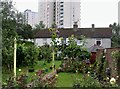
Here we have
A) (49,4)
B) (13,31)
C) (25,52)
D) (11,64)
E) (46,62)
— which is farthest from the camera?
(49,4)

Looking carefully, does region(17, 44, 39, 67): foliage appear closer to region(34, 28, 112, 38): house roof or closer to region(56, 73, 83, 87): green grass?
region(56, 73, 83, 87): green grass

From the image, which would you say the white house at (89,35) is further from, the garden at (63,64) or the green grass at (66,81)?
the green grass at (66,81)

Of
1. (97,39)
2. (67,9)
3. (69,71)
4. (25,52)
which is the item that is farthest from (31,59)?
(67,9)

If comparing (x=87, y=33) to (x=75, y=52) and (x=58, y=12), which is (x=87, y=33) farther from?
(x=75, y=52)

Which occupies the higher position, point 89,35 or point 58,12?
point 58,12

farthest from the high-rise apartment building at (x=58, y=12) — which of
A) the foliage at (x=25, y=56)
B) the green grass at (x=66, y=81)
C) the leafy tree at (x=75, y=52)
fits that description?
the green grass at (x=66, y=81)

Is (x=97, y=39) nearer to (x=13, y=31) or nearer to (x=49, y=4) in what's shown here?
(x=49, y=4)

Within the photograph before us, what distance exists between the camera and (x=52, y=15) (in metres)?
47.5

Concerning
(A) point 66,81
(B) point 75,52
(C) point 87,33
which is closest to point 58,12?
(C) point 87,33

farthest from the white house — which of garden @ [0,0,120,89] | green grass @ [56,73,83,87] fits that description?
green grass @ [56,73,83,87]

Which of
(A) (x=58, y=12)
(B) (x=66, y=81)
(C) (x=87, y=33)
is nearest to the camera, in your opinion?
(B) (x=66, y=81)

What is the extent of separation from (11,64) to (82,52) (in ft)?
22.0

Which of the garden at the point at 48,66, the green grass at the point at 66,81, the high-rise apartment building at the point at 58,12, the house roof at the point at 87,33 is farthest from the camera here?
the high-rise apartment building at the point at 58,12

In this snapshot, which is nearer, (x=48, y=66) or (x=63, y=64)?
(x=63, y=64)
